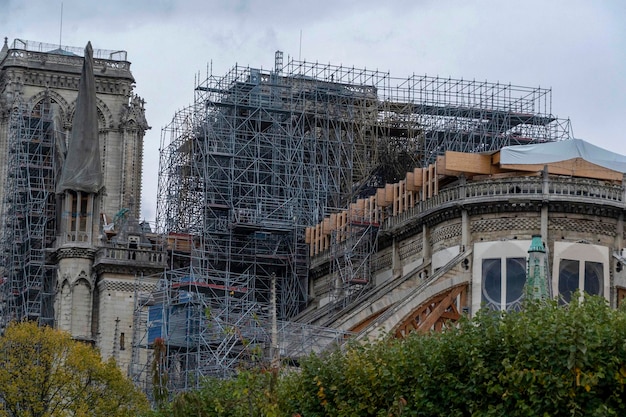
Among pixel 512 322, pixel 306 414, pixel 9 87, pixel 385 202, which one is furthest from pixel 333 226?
pixel 512 322

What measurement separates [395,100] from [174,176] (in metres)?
12.2

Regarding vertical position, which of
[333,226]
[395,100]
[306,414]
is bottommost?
[306,414]

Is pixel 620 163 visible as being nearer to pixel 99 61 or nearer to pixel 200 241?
pixel 200 241

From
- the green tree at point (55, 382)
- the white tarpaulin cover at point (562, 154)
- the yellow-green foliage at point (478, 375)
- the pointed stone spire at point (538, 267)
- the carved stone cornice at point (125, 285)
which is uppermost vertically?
the white tarpaulin cover at point (562, 154)

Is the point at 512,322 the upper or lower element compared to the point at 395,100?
lower

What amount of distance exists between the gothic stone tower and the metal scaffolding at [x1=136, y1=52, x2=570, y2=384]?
2.68 metres

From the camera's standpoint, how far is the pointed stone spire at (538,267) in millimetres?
71438

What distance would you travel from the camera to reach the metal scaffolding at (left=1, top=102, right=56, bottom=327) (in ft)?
326

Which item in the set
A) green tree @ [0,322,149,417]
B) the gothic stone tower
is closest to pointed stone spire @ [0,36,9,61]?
the gothic stone tower

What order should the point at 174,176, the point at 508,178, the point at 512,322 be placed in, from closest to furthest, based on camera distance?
1. the point at 512,322
2. the point at 508,178
3. the point at 174,176

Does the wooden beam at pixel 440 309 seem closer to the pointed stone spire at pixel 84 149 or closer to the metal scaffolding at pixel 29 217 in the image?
the pointed stone spire at pixel 84 149

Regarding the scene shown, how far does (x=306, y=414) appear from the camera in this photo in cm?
5728

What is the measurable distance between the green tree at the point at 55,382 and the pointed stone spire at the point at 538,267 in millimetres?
16558

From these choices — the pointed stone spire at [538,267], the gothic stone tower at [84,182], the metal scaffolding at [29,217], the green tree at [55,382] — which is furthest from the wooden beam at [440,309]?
the metal scaffolding at [29,217]
